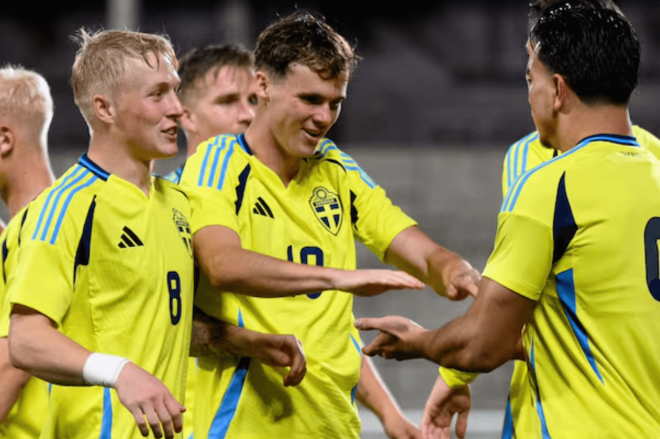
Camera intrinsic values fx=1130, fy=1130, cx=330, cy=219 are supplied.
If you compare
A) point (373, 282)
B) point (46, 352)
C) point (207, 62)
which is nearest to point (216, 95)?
point (207, 62)

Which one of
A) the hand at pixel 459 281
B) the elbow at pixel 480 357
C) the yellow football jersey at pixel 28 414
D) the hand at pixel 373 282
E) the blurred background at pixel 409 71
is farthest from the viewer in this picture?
the blurred background at pixel 409 71

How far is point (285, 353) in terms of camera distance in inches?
137

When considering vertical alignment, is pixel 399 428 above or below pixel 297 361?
below

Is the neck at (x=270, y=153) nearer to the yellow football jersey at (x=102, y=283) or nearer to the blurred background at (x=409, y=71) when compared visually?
the yellow football jersey at (x=102, y=283)

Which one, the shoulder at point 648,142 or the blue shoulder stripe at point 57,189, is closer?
the blue shoulder stripe at point 57,189

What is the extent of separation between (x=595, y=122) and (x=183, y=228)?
1.33 m

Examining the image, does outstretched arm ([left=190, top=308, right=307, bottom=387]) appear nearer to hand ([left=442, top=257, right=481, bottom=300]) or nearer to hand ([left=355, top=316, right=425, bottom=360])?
hand ([left=355, top=316, right=425, bottom=360])

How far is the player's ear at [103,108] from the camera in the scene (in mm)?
3441

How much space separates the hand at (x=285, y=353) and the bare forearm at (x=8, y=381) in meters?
0.74

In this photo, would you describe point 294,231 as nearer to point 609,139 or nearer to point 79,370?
point 79,370

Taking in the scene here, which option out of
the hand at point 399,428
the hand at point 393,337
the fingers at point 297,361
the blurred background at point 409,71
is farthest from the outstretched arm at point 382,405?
the blurred background at point 409,71

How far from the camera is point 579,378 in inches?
116

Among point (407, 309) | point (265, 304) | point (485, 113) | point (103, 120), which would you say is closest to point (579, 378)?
point (265, 304)

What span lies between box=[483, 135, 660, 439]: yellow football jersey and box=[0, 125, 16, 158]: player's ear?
186 cm
